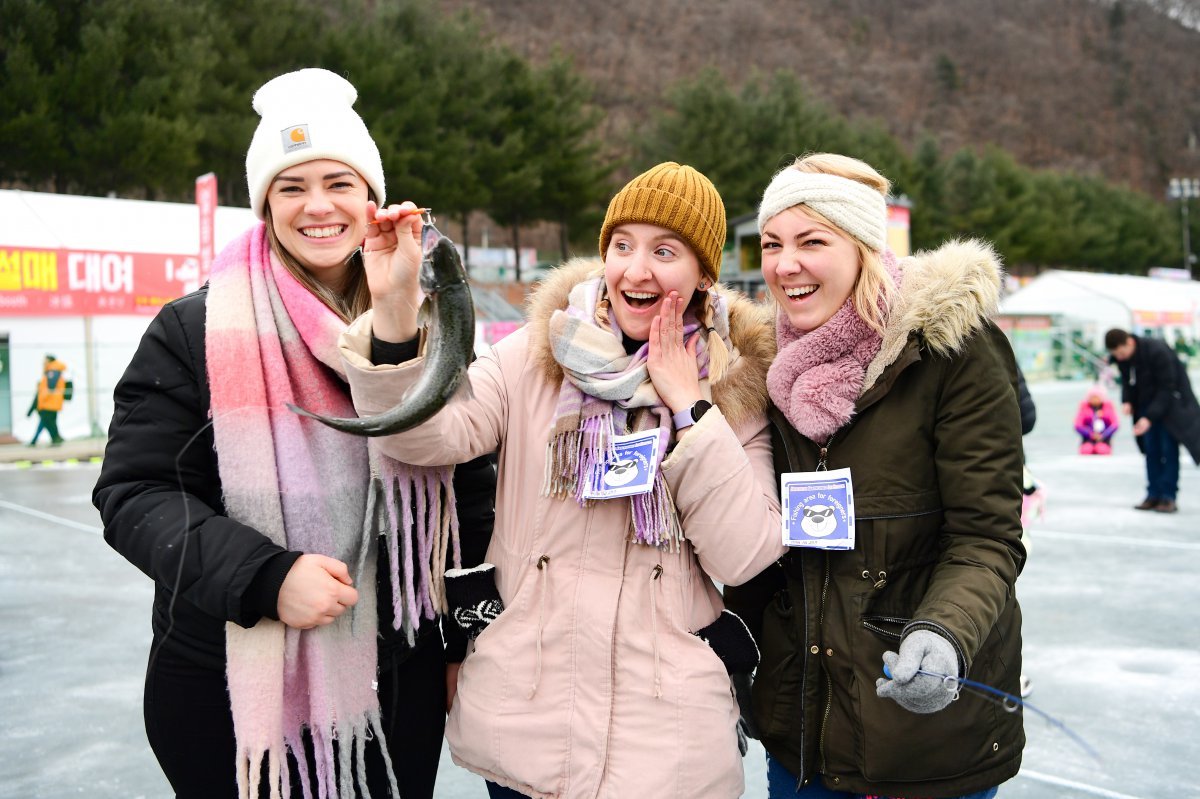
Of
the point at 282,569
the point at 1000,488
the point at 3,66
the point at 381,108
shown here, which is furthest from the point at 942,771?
the point at 381,108

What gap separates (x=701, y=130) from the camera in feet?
124

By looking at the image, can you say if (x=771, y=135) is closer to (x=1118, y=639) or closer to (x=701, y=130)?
(x=701, y=130)

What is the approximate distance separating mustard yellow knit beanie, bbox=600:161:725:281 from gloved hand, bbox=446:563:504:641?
709 millimetres

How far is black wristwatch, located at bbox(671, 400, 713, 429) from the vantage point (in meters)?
1.83

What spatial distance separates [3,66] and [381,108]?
9879 mm

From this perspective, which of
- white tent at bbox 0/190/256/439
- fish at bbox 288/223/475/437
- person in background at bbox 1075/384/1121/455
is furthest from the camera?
white tent at bbox 0/190/256/439

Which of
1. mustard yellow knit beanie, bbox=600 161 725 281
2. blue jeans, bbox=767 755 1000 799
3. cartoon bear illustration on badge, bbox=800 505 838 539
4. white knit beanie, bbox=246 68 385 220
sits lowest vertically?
blue jeans, bbox=767 755 1000 799

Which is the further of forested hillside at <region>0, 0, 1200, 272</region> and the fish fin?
forested hillside at <region>0, 0, 1200, 272</region>

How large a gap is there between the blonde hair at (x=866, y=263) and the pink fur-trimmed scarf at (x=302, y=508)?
0.89 m

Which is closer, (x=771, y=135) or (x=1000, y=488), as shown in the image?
(x=1000, y=488)

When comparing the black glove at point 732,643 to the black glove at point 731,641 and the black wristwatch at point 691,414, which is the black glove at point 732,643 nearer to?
the black glove at point 731,641

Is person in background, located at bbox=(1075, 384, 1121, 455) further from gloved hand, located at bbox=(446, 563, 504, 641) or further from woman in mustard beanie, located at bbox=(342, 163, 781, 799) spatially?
gloved hand, located at bbox=(446, 563, 504, 641)

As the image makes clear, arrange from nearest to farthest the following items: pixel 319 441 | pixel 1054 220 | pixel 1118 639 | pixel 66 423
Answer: pixel 319 441
pixel 1118 639
pixel 66 423
pixel 1054 220

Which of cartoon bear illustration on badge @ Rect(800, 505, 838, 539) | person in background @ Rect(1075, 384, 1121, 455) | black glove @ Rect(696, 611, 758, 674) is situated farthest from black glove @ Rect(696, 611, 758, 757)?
person in background @ Rect(1075, 384, 1121, 455)
